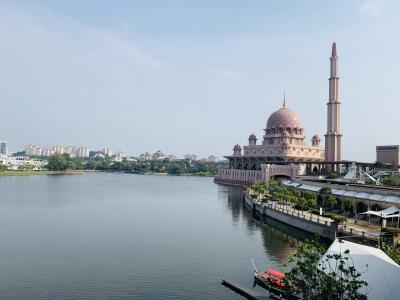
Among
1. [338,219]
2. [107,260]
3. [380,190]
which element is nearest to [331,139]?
[380,190]

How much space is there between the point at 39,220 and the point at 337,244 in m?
26.2

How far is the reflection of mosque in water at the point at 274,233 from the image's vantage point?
2475cm

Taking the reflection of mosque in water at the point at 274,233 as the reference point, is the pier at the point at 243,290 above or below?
below

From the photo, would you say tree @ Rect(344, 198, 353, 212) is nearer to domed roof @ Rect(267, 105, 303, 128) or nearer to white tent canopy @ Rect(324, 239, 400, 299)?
white tent canopy @ Rect(324, 239, 400, 299)

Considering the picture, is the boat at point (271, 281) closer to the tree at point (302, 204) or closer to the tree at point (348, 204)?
the tree at point (302, 204)

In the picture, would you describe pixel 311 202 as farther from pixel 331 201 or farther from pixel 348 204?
pixel 348 204

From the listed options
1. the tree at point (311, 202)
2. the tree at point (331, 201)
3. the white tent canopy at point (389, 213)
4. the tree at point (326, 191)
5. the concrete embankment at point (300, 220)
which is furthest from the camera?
the tree at point (326, 191)

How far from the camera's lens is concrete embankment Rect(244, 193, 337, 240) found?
27.1 metres

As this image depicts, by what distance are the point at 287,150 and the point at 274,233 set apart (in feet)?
176

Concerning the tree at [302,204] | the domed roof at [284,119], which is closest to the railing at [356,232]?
the tree at [302,204]

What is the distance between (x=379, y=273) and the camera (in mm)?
12680

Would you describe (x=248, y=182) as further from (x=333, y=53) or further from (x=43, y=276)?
(x=43, y=276)

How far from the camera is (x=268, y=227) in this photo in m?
33.8

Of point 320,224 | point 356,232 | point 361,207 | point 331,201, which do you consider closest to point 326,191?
point 331,201
